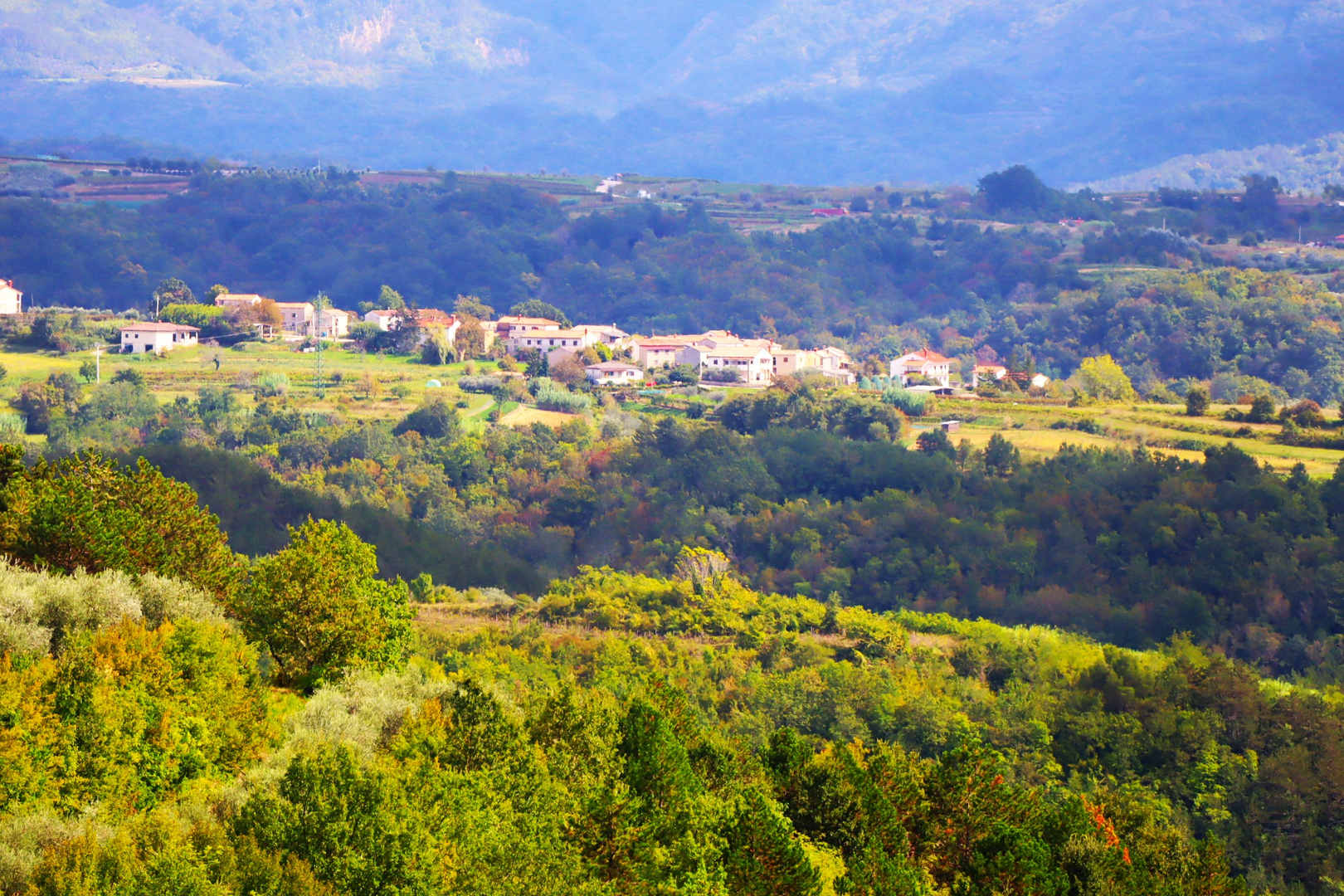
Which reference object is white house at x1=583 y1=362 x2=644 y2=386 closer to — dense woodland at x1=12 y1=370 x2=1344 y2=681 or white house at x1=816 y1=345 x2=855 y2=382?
dense woodland at x1=12 y1=370 x2=1344 y2=681

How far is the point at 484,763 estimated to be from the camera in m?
17.6

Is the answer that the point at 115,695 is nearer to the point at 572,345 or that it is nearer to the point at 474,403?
the point at 474,403

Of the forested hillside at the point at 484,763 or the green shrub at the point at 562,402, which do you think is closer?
the forested hillside at the point at 484,763

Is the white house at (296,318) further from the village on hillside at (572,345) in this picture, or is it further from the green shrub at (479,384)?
the green shrub at (479,384)

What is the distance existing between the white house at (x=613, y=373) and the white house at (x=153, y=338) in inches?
892

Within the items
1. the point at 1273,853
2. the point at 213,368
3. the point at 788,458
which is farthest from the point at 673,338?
the point at 1273,853

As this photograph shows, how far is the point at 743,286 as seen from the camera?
137375mm

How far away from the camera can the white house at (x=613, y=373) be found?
3313 inches

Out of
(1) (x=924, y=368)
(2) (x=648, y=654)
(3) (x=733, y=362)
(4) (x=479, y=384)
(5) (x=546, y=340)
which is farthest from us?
(1) (x=924, y=368)

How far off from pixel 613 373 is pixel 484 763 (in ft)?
224

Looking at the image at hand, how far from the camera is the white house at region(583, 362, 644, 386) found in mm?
84144

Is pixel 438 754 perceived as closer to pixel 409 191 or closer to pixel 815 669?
pixel 815 669

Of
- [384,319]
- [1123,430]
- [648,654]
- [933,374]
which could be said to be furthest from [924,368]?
[648,654]

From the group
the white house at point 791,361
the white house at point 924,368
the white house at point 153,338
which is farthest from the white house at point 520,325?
the white house at point 924,368
